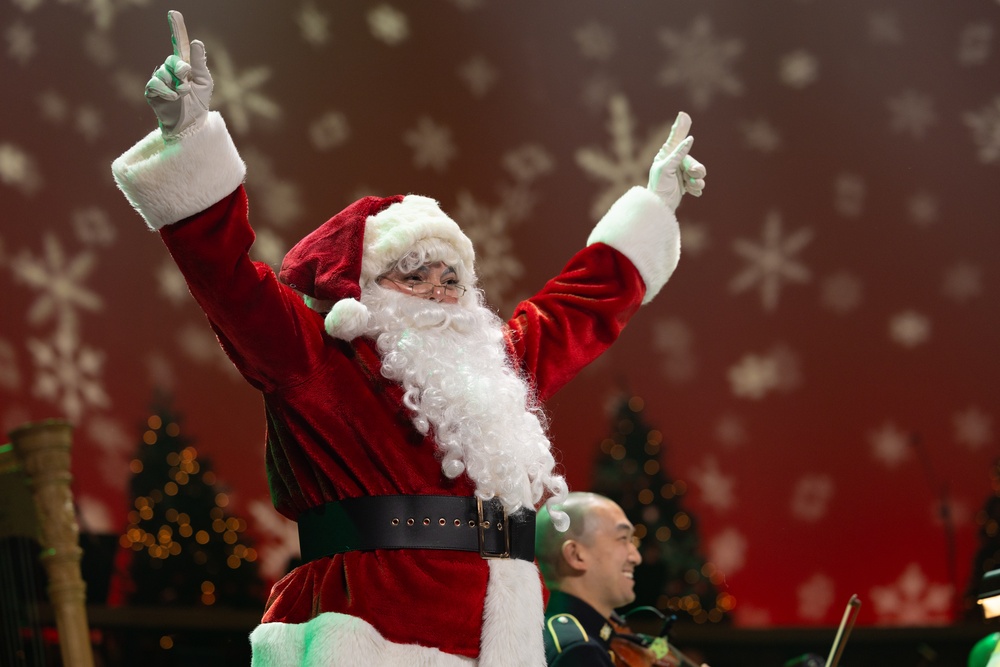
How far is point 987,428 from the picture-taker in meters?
4.91

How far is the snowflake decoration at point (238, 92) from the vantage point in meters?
4.37

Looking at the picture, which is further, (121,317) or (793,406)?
(793,406)

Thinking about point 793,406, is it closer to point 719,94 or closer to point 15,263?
point 719,94

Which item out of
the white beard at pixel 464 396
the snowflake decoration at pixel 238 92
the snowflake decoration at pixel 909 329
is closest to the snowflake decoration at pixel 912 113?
the snowflake decoration at pixel 909 329

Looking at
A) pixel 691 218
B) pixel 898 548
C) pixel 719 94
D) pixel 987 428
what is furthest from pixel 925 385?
pixel 719 94

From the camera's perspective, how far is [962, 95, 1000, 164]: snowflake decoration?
484cm

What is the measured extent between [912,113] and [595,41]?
1535 mm

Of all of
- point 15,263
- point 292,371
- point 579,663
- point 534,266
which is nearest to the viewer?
point 292,371

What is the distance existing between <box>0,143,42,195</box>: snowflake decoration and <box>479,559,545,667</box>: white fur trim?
10.3 ft

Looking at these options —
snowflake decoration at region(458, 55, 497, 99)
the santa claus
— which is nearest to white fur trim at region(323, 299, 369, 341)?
the santa claus

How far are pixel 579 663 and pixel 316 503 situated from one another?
85cm

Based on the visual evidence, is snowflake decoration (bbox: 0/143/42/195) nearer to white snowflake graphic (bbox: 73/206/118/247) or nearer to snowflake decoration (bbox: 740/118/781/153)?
white snowflake graphic (bbox: 73/206/118/247)

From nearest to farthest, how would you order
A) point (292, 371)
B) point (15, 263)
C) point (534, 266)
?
point (292, 371) → point (15, 263) → point (534, 266)

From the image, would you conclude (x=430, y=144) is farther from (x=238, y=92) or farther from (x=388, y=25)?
(x=238, y=92)
